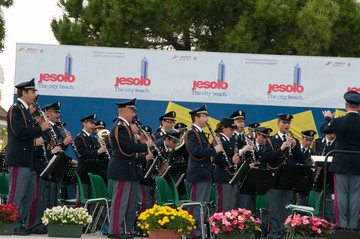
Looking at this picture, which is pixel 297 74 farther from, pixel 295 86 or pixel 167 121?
pixel 167 121

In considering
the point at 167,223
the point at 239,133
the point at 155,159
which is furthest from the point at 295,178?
the point at 167,223

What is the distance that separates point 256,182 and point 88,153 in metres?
3.61

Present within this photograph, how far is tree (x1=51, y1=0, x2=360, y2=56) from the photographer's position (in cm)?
2170

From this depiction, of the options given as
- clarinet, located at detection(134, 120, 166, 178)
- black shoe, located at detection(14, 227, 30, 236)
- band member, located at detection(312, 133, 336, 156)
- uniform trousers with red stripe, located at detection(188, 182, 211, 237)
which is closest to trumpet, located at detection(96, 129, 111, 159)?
clarinet, located at detection(134, 120, 166, 178)

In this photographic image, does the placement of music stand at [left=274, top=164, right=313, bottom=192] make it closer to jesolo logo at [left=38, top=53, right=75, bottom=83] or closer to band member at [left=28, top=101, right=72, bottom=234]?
band member at [left=28, top=101, right=72, bottom=234]

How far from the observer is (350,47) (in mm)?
23234

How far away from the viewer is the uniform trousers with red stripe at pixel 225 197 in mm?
12258

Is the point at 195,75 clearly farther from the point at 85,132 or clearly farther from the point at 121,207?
the point at 121,207

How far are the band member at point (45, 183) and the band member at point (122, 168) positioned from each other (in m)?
1.13

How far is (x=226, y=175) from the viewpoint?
12336 millimetres

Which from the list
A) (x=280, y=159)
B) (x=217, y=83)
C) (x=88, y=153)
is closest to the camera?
(x=280, y=159)

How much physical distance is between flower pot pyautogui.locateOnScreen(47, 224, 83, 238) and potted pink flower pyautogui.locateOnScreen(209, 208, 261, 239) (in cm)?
217

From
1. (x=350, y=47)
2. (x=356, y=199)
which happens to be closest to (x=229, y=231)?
(x=356, y=199)

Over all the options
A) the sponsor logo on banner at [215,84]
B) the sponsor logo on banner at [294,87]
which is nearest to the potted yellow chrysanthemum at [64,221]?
the sponsor logo on banner at [215,84]
